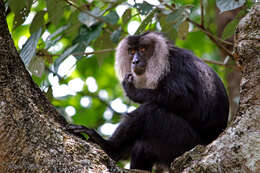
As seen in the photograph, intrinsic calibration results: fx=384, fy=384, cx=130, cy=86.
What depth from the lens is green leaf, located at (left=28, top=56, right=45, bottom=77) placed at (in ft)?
13.9

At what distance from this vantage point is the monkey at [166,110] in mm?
4371

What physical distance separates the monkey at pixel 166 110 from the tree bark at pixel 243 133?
1.52 m

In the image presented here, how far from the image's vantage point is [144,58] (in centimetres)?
548

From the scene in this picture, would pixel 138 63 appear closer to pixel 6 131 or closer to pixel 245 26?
pixel 245 26

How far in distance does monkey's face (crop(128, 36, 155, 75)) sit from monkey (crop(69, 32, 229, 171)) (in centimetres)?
2

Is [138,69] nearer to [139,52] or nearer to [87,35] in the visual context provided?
[139,52]

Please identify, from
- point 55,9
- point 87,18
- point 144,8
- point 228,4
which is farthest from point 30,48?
point 228,4

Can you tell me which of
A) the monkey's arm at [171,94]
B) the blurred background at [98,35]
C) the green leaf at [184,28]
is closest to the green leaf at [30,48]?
the blurred background at [98,35]

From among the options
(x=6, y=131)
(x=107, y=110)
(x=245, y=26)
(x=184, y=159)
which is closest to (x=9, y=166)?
(x=6, y=131)

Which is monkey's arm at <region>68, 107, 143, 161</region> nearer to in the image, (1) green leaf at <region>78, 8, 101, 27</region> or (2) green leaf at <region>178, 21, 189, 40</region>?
(1) green leaf at <region>78, 8, 101, 27</region>

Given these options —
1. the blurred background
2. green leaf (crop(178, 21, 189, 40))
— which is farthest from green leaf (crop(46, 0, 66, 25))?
green leaf (crop(178, 21, 189, 40))

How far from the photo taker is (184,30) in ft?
16.8

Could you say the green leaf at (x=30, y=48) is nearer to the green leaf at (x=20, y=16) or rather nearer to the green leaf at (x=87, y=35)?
the green leaf at (x=20, y=16)

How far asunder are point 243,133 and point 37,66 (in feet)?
8.37
